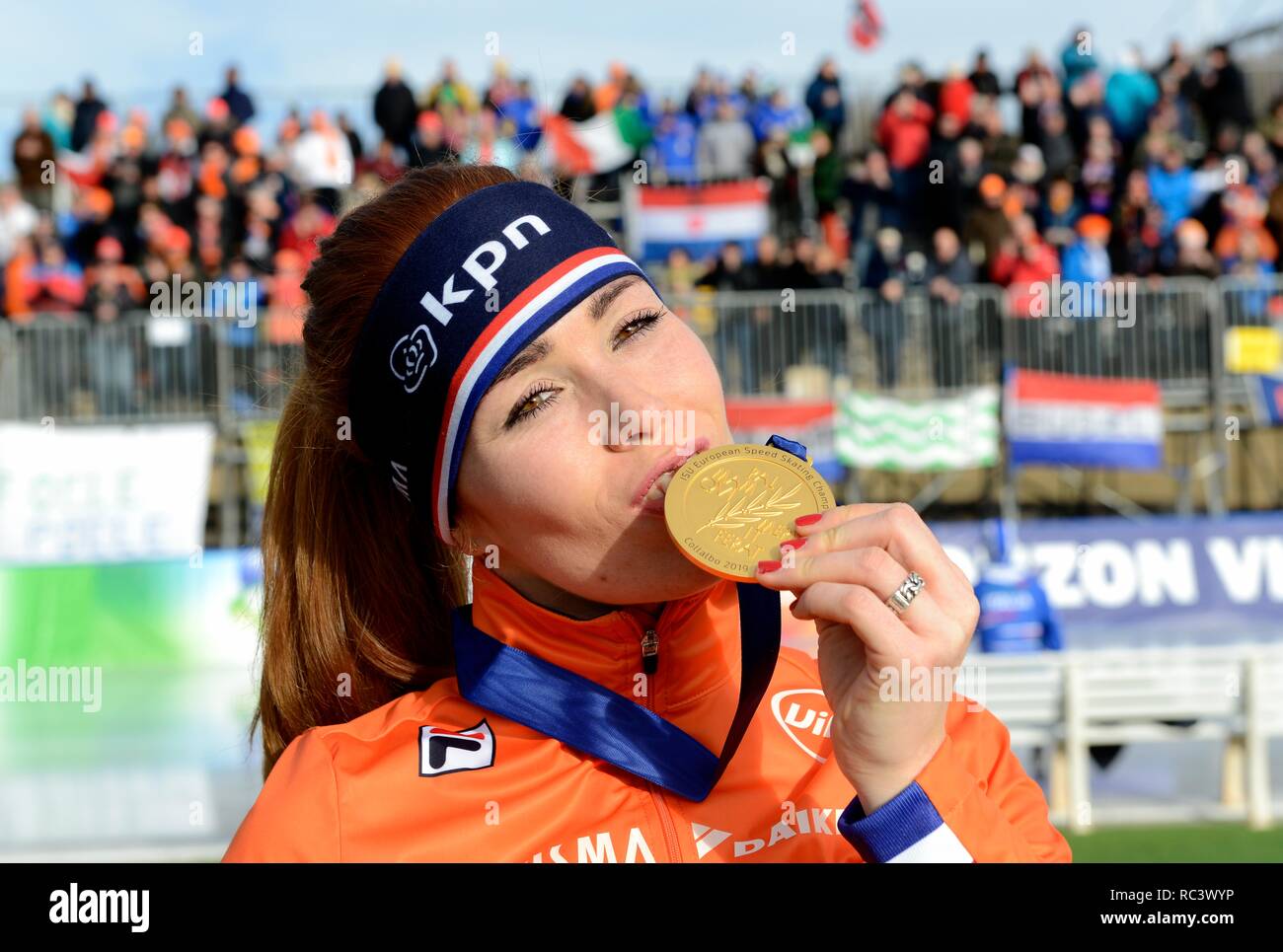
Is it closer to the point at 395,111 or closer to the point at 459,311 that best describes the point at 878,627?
the point at 459,311

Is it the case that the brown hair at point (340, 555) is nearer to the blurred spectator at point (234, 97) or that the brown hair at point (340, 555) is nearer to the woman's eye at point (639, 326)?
the woman's eye at point (639, 326)

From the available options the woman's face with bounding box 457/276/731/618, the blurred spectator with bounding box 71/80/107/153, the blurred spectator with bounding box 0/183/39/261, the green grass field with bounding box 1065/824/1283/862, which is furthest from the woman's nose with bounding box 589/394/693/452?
the blurred spectator with bounding box 71/80/107/153

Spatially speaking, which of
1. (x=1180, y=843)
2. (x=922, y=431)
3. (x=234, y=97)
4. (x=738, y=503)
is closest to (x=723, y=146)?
(x=922, y=431)

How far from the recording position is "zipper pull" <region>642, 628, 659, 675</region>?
7.29ft

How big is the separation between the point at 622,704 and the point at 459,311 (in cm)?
61

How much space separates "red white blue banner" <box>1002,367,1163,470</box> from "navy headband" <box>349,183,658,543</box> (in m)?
12.8

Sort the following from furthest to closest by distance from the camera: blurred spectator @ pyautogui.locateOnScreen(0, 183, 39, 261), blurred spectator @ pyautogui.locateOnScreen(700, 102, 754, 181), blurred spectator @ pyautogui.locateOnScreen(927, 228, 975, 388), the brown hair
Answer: blurred spectator @ pyautogui.locateOnScreen(700, 102, 754, 181)
blurred spectator @ pyautogui.locateOnScreen(0, 183, 39, 261)
blurred spectator @ pyautogui.locateOnScreen(927, 228, 975, 388)
the brown hair

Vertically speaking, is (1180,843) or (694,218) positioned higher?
Answer: (694,218)

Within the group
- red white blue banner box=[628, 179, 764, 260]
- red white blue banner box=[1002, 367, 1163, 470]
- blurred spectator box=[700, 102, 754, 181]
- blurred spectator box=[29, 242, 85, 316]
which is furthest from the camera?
blurred spectator box=[700, 102, 754, 181]

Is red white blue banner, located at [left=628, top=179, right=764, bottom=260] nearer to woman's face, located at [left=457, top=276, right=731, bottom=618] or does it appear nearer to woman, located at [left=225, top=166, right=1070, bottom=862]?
woman, located at [left=225, top=166, right=1070, bottom=862]

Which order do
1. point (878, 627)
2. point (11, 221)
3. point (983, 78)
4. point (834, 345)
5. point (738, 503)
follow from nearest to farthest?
1. point (878, 627)
2. point (738, 503)
3. point (834, 345)
4. point (11, 221)
5. point (983, 78)

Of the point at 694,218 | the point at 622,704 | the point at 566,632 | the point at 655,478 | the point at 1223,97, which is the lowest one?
the point at 622,704

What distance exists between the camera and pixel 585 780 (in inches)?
84.6

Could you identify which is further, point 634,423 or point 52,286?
point 52,286
